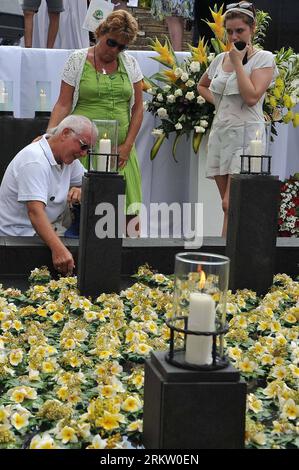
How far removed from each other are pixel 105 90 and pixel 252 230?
1.43m

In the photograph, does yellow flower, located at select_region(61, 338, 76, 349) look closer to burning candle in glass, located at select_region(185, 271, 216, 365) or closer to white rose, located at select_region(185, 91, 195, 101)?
burning candle in glass, located at select_region(185, 271, 216, 365)

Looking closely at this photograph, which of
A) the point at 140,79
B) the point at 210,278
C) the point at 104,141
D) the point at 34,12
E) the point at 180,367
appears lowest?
the point at 180,367

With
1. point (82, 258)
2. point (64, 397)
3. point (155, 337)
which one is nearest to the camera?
point (64, 397)

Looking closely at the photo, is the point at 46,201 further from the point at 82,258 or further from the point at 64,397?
the point at 64,397

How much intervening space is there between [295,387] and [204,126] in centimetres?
358

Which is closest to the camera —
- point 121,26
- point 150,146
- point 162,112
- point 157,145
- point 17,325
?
point 17,325

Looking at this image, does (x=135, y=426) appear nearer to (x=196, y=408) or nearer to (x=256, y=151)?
(x=196, y=408)

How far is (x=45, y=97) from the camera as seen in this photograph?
20.9 ft

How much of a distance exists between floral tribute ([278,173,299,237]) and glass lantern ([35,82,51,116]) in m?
1.71

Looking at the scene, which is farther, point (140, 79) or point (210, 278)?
point (140, 79)

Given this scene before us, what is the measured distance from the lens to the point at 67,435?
8.03 feet

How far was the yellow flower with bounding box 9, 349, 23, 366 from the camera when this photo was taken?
3031 millimetres

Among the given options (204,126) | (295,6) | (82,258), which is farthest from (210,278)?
(295,6)

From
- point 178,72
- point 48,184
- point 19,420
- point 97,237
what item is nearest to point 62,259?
point 97,237
